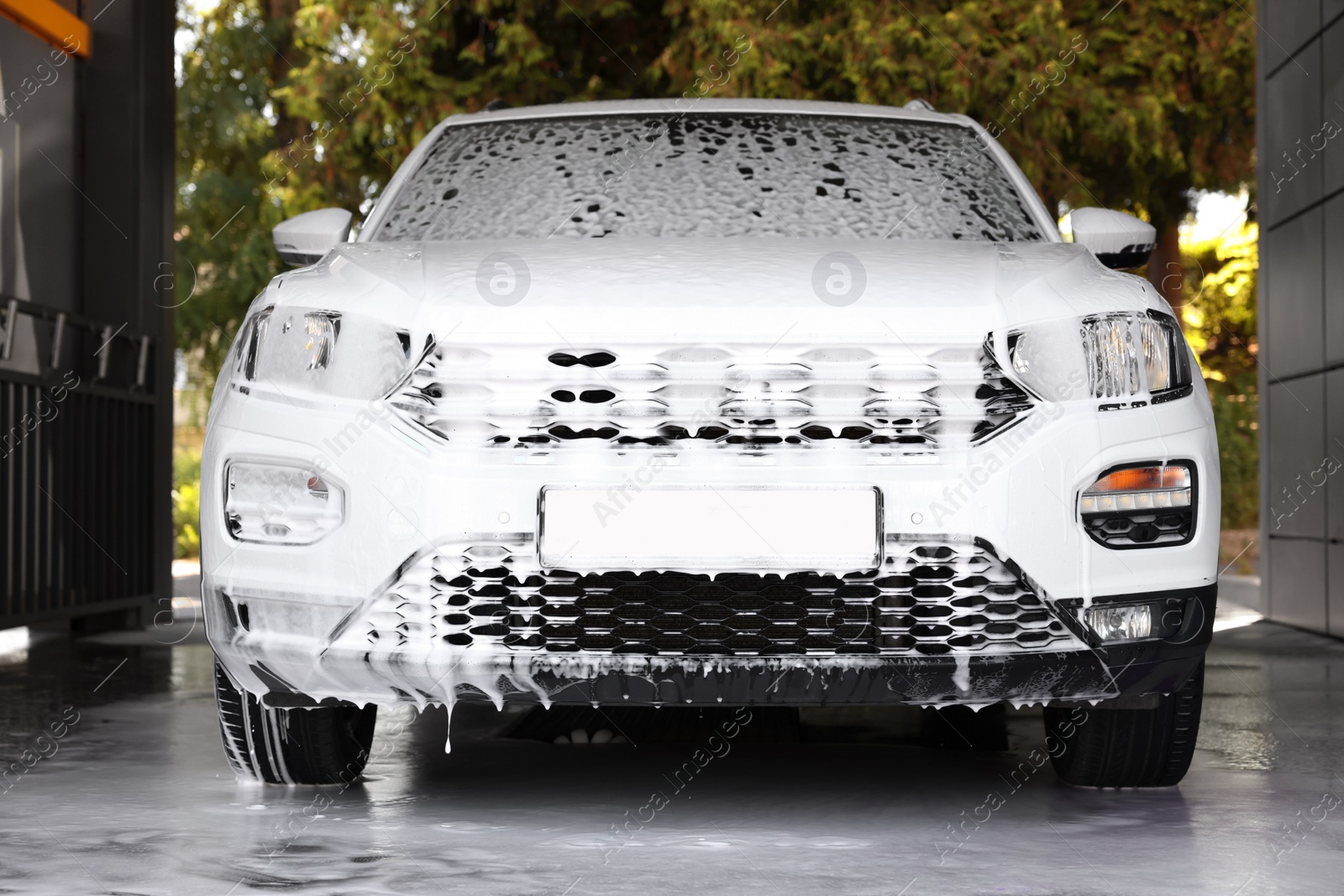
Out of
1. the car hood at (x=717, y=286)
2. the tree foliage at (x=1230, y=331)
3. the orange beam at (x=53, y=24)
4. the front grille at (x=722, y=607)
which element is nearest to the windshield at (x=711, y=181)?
the car hood at (x=717, y=286)

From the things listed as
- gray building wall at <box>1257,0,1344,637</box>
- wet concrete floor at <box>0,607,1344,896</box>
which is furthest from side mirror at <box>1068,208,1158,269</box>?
gray building wall at <box>1257,0,1344,637</box>

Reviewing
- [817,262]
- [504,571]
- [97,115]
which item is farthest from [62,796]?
[97,115]

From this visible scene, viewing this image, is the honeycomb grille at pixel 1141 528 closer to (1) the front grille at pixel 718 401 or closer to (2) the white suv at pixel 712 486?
(2) the white suv at pixel 712 486

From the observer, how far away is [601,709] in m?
5.26

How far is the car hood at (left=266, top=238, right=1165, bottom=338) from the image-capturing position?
333 cm

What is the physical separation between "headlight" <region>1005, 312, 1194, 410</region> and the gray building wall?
16.0 ft

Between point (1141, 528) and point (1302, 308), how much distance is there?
5.63m

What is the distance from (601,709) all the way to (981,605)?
7.27 ft

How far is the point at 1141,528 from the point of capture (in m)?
3.36

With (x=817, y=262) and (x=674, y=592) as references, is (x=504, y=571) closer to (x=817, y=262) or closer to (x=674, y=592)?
(x=674, y=592)

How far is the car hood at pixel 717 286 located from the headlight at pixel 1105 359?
0.03m

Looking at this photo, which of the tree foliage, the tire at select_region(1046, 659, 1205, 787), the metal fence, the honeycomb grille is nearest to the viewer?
the honeycomb grille

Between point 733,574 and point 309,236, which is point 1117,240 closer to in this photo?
point 733,574

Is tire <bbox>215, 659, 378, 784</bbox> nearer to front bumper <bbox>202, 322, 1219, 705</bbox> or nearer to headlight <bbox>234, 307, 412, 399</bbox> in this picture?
front bumper <bbox>202, 322, 1219, 705</bbox>
